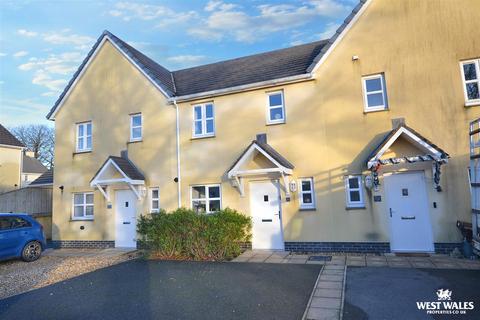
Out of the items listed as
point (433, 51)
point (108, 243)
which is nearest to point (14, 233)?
point (108, 243)

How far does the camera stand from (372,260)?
28.6 ft

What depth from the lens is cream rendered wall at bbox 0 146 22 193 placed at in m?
24.8

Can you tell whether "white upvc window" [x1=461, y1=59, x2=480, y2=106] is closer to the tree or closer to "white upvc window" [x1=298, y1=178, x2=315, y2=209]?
"white upvc window" [x1=298, y1=178, x2=315, y2=209]

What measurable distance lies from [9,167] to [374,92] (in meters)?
28.2

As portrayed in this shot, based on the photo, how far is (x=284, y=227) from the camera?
34.8 ft

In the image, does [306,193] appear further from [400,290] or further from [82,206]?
[82,206]

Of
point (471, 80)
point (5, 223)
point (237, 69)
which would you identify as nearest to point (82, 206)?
point (5, 223)

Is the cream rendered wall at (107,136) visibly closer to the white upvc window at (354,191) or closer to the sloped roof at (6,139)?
the white upvc window at (354,191)

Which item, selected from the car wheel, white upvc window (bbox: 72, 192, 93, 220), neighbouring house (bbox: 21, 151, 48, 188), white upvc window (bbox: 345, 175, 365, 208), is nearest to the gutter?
white upvc window (bbox: 345, 175, 365, 208)

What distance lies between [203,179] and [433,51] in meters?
8.85

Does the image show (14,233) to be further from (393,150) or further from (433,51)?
(433,51)

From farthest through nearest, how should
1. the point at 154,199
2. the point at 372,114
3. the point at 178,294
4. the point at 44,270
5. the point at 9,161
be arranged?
1. the point at 9,161
2. the point at 154,199
3. the point at 372,114
4. the point at 44,270
5. the point at 178,294

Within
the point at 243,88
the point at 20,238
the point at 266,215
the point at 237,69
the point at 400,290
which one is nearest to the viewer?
the point at 400,290

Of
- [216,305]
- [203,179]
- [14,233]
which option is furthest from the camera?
[203,179]
